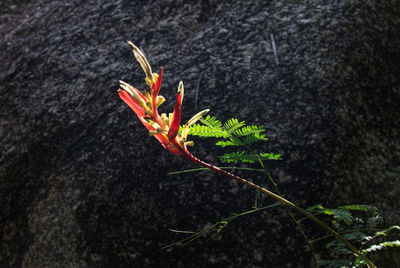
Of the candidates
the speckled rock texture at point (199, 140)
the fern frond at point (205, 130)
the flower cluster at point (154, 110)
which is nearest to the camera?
the flower cluster at point (154, 110)

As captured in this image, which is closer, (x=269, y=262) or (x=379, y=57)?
(x=269, y=262)

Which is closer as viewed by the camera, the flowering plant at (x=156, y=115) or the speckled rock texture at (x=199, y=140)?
the flowering plant at (x=156, y=115)

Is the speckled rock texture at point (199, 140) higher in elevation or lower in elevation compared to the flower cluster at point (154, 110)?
lower

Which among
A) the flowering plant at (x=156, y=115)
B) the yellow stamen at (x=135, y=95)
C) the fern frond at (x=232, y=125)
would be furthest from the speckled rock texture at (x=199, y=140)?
the yellow stamen at (x=135, y=95)

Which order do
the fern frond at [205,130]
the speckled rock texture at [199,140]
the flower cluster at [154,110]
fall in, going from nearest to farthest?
the flower cluster at [154,110] → the fern frond at [205,130] → the speckled rock texture at [199,140]

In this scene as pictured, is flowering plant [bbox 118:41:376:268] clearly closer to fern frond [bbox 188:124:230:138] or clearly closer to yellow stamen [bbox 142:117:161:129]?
yellow stamen [bbox 142:117:161:129]

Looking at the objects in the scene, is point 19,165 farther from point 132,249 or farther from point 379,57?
point 379,57

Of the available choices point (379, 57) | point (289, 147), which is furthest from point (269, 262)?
point (379, 57)

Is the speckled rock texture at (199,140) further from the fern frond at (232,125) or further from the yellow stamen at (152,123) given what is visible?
the yellow stamen at (152,123)

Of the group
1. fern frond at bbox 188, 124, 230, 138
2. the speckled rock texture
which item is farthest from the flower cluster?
the speckled rock texture
